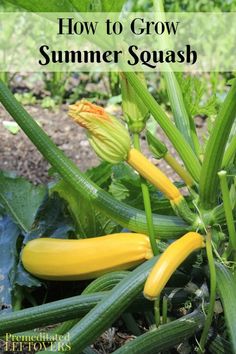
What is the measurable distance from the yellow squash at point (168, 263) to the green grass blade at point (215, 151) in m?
0.08

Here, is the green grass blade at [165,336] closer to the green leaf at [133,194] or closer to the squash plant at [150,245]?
the squash plant at [150,245]

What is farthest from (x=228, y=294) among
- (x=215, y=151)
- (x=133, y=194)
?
(x=133, y=194)

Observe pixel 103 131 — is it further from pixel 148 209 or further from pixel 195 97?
Answer: pixel 195 97

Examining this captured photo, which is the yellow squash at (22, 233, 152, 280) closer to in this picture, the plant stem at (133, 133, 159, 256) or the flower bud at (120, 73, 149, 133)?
the plant stem at (133, 133, 159, 256)

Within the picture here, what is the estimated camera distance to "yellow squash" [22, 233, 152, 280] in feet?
4.83

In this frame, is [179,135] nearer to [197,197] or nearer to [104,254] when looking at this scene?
[197,197]

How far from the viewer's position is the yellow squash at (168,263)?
1216 millimetres

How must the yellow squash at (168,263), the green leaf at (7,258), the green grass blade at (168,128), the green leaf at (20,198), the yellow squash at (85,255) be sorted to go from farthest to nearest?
1. the green leaf at (20,198)
2. the green leaf at (7,258)
3. the yellow squash at (85,255)
4. the green grass blade at (168,128)
5. the yellow squash at (168,263)

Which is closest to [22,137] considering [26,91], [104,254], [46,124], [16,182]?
[46,124]

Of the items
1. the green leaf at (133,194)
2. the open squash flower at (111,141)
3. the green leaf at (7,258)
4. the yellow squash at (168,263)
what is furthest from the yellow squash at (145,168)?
the green leaf at (7,258)

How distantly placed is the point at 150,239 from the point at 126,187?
309 mm

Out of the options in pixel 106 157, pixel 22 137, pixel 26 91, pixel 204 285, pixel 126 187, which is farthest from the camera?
pixel 26 91

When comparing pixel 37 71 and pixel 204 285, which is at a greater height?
pixel 37 71

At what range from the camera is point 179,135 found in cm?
141
